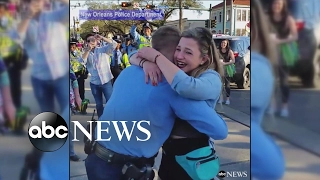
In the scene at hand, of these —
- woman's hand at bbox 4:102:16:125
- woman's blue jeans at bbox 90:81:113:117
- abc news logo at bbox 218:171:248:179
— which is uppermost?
woman's blue jeans at bbox 90:81:113:117

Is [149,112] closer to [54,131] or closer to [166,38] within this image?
[166,38]

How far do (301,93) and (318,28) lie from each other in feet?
1.45

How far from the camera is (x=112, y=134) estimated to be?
2930 millimetres

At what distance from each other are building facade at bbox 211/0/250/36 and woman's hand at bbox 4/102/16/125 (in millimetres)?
1385

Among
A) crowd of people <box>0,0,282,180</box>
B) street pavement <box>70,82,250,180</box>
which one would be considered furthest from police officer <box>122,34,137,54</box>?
street pavement <box>70,82,250,180</box>

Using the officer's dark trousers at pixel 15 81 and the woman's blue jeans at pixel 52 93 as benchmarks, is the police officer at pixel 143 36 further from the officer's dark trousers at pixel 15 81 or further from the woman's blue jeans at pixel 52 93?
the officer's dark trousers at pixel 15 81

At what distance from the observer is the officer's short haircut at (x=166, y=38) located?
9.43 feet

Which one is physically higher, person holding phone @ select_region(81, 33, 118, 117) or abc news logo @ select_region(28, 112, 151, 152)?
person holding phone @ select_region(81, 33, 118, 117)

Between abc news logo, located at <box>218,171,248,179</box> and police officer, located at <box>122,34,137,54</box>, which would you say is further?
abc news logo, located at <box>218,171,248,179</box>

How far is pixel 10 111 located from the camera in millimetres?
2883

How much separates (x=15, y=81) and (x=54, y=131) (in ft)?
1.33

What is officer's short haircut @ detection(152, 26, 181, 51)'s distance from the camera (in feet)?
9.43

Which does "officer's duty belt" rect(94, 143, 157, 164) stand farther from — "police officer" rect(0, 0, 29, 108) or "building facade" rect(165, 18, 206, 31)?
"building facade" rect(165, 18, 206, 31)

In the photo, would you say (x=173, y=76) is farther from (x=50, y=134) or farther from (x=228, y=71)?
(x=50, y=134)
